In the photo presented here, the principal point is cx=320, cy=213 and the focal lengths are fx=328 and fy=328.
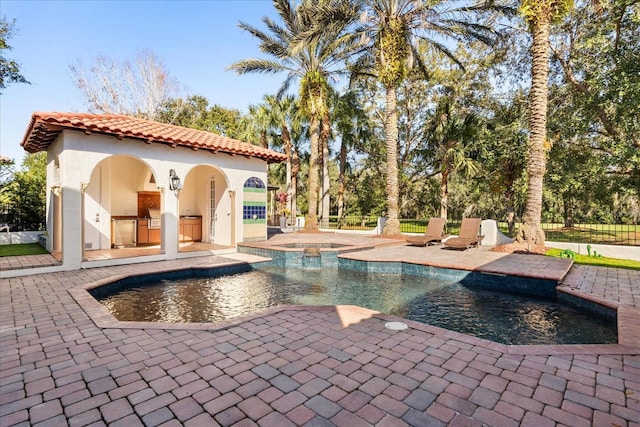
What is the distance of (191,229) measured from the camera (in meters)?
15.0

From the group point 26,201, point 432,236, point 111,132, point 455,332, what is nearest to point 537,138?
point 432,236

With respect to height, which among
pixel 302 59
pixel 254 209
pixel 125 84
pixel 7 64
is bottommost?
pixel 254 209

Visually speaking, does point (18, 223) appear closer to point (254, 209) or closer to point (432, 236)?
point (254, 209)

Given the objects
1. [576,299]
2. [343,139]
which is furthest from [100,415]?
[343,139]

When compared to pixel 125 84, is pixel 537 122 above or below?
below

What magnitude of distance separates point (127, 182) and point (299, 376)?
12846 mm

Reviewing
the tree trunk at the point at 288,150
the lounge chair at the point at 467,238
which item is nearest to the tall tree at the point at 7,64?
the tree trunk at the point at 288,150

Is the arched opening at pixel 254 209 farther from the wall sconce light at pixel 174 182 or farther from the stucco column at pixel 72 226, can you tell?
the stucco column at pixel 72 226

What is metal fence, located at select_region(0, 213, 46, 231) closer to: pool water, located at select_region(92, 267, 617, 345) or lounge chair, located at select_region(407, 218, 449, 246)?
pool water, located at select_region(92, 267, 617, 345)

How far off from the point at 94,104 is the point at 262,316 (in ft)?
91.7

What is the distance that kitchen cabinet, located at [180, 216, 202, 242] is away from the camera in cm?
1479

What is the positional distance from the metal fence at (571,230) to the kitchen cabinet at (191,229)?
910cm

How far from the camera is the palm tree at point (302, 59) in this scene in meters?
17.6

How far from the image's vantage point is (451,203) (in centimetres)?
3170
